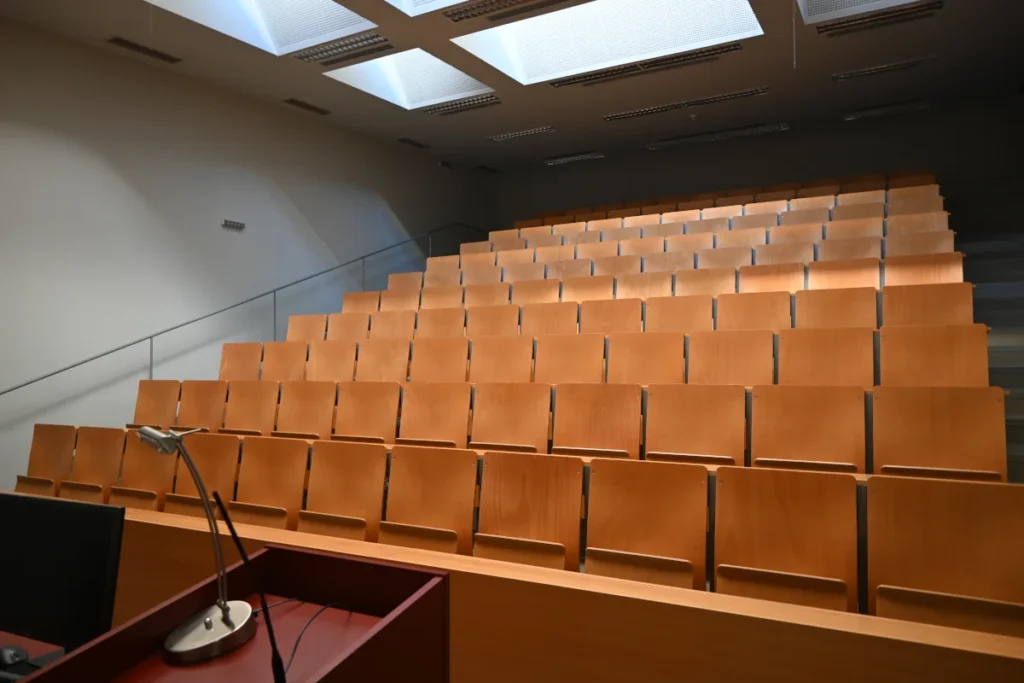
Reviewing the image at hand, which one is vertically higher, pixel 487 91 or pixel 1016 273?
pixel 487 91

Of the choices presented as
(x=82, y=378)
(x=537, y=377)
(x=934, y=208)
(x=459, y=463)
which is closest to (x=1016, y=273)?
(x=934, y=208)

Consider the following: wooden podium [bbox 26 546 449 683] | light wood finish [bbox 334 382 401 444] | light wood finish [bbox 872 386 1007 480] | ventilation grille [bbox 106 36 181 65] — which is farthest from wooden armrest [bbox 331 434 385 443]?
ventilation grille [bbox 106 36 181 65]

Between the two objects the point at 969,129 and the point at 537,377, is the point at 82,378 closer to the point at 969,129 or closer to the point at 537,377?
the point at 537,377

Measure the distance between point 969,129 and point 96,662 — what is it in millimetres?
3169

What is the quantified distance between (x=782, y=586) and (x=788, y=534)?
0.06 m

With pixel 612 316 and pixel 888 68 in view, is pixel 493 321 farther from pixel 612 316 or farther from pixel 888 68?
pixel 888 68

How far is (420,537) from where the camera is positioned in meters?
0.86

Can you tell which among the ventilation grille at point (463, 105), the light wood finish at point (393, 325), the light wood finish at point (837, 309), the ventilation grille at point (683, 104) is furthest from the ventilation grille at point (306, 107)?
the light wood finish at point (837, 309)

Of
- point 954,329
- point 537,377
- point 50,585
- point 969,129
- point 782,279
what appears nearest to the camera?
point 50,585

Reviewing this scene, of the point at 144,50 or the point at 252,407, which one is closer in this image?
the point at 252,407

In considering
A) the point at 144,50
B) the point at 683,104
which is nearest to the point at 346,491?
the point at 144,50

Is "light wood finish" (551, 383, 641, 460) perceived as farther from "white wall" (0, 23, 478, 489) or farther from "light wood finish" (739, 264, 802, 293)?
"white wall" (0, 23, 478, 489)

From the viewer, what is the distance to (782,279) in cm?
144

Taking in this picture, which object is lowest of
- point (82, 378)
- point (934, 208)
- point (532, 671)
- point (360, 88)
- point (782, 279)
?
point (532, 671)
